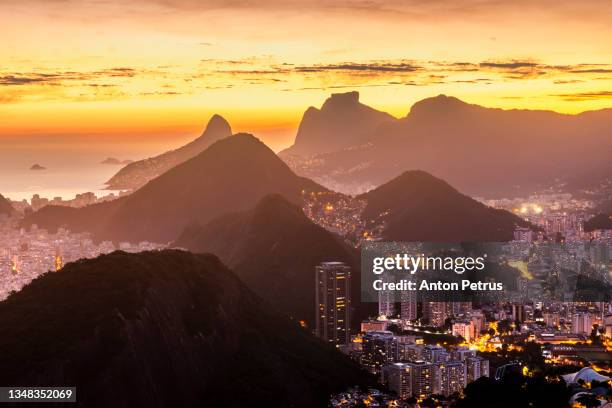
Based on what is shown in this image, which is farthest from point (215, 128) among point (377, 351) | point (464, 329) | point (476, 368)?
point (476, 368)

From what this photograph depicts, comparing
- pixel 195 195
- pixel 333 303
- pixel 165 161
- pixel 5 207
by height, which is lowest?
pixel 333 303

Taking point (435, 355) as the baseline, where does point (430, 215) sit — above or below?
above

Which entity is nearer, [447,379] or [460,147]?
[447,379]

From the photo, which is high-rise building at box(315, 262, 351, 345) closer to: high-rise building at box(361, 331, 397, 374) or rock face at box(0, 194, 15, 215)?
high-rise building at box(361, 331, 397, 374)

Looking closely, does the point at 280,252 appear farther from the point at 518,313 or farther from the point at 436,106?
the point at 436,106

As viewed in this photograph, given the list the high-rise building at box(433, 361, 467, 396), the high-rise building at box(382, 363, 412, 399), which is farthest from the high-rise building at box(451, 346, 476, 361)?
the high-rise building at box(382, 363, 412, 399)

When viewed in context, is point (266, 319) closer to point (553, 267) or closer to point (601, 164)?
point (553, 267)

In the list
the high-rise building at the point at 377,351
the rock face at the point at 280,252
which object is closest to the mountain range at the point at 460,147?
the rock face at the point at 280,252
